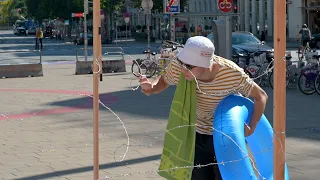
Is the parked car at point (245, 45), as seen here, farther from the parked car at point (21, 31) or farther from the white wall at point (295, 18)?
the parked car at point (21, 31)

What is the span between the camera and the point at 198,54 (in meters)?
5.47

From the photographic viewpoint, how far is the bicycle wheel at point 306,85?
18828 mm

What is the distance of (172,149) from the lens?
18.4ft

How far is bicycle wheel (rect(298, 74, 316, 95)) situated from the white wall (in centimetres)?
4173

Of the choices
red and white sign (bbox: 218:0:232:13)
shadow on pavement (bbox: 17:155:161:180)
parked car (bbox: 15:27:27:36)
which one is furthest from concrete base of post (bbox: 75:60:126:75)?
parked car (bbox: 15:27:27:36)

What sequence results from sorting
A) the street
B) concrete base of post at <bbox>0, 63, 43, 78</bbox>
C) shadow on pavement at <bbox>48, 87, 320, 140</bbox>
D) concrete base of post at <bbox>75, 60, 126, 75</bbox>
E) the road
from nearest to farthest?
1. the street
2. shadow on pavement at <bbox>48, 87, 320, 140</bbox>
3. concrete base of post at <bbox>0, 63, 43, 78</bbox>
4. concrete base of post at <bbox>75, 60, 126, 75</bbox>
5. the road

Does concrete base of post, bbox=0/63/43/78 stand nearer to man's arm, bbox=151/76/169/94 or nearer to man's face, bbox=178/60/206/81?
man's arm, bbox=151/76/169/94

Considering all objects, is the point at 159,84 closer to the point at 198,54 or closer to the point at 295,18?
the point at 198,54

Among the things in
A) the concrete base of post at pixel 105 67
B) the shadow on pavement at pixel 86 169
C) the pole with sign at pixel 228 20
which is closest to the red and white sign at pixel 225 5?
the pole with sign at pixel 228 20

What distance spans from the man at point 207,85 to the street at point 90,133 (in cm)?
106

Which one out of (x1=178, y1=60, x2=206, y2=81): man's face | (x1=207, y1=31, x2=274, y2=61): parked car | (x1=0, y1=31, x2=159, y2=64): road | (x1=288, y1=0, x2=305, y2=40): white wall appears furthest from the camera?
(x1=288, y1=0, x2=305, y2=40): white wall

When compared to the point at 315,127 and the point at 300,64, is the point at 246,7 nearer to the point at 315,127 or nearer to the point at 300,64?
the point at 300,64

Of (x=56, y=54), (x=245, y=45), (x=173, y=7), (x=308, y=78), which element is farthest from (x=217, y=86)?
(x=56, y=54)

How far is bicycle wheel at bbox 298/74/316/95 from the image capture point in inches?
741
